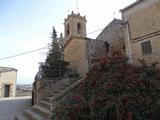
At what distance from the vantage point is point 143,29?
9.48 meters

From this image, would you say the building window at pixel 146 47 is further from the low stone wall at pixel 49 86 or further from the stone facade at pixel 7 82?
the stone facade at pixel 7 82

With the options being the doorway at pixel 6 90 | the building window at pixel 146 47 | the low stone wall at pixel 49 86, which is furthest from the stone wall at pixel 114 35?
the doorway at pixel 6 90

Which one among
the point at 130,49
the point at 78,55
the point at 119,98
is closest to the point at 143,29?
the point at 130,49

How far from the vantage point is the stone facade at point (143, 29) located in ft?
29.2

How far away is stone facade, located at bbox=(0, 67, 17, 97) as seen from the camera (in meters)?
23.2

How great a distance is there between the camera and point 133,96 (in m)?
5.30

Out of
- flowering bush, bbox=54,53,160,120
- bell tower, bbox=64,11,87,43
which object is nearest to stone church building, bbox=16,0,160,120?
flowering bush, bbox=54,53,160,120

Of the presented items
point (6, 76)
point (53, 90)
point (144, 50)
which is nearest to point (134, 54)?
point (144, 50)

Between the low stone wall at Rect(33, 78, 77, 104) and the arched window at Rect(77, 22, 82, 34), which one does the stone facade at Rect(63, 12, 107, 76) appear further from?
the arched window at Rect(77, 22, 82, 34)

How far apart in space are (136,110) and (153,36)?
521 cm

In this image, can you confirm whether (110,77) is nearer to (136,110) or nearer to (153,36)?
(136,110)

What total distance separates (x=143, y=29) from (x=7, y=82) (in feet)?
65.9

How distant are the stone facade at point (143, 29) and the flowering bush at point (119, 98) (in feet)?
7.79

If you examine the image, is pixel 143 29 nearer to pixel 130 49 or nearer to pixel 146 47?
pixel 146 47
